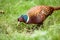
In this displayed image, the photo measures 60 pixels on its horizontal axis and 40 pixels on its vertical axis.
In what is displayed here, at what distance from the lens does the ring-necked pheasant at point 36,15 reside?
613 centimetres

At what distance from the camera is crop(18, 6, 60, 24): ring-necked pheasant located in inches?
241

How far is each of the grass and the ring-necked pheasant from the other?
0.48 ft

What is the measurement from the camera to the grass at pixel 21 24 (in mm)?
5172

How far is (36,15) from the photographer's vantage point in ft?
20.1

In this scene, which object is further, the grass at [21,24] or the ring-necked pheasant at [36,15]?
the ring-necked pheasant at [36,15]

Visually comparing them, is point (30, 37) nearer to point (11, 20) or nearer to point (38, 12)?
point (38, 12)

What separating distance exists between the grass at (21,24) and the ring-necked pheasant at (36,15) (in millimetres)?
147

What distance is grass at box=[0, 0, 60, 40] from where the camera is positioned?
17.0 ft

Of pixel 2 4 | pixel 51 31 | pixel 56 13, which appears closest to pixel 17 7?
pixel 2 4

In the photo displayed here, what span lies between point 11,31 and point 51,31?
1.08 meters

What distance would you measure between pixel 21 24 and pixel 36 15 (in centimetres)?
45

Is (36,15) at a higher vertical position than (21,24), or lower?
higher

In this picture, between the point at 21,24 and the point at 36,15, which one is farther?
the point at 21,24

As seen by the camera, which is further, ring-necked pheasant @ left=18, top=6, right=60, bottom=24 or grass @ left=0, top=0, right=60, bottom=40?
ring-necked pheasant @ left=18, top=6, right=60, bottom=24
